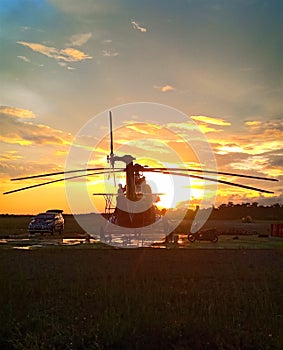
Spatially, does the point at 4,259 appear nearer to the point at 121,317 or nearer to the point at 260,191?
the point at 260,191

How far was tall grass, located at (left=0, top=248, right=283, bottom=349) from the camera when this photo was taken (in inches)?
376

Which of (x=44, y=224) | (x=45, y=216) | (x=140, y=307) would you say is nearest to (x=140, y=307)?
(x=140, y=307)

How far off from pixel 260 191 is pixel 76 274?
23.1 ft

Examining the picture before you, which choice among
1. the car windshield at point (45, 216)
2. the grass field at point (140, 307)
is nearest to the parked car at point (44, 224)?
the car windshield at point (45, 216)

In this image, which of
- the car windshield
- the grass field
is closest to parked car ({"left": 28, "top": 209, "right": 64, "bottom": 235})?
the car windshield

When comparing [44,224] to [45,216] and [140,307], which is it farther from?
[140,307]

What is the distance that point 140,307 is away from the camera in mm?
11359

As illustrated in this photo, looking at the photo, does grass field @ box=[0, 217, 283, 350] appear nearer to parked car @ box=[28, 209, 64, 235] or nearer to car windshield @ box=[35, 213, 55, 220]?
parked car @ box=[28, 209, 64, 235]

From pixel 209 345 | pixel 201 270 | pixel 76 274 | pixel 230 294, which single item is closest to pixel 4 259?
pixel 76 274

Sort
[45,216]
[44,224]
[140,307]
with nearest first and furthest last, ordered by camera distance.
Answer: [140,307]
[44,224]
[45,216]

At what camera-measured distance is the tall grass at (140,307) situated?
9.55 metres

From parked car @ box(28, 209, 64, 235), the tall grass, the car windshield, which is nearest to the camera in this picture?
the tall grass

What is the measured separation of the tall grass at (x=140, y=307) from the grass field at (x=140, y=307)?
0.06 feet

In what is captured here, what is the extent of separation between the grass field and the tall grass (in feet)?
0.06
